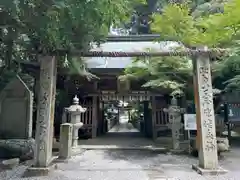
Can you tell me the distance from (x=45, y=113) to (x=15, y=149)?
2.19 metres

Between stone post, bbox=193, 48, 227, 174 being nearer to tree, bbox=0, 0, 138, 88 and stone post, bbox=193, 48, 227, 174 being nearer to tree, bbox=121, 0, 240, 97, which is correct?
tree, bbox=121, 0, 240, 97

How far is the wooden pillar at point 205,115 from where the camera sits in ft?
18.6

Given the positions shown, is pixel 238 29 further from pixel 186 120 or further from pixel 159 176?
pixel 159 176

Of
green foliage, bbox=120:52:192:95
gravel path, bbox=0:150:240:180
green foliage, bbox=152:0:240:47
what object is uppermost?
green foliage, bbox=152:0:240:47

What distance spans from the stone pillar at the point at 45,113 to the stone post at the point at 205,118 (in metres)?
3.50

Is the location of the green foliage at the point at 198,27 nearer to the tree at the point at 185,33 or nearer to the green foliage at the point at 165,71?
the tree at the point at 185,33

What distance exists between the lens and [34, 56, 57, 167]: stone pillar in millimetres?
5629

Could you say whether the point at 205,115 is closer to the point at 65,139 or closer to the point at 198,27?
the point at 198,27

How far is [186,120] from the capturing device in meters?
7.58

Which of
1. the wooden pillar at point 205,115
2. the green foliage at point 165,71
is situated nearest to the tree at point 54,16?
the wooden pillar at point 205,115

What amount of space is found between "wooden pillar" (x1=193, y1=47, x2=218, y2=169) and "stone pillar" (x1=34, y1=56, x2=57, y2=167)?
3.51 meters

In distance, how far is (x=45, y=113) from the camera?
5.75 meters

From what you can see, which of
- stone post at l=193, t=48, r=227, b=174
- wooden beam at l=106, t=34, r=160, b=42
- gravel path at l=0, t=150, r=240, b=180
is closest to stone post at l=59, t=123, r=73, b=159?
gravel path at l=0, t=150, r=240, b=180

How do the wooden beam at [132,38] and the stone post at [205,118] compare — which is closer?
the stone post at [205,118]
